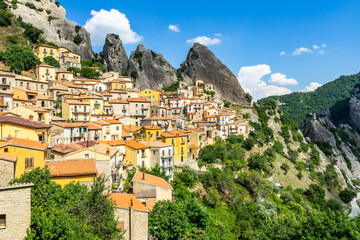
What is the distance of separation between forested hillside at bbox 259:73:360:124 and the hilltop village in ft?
373

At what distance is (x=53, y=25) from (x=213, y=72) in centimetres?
6957

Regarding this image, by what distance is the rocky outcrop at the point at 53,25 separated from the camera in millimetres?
73287

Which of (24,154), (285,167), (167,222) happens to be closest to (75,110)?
(24,154)

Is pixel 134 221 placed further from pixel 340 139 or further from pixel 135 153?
pixel 340 139

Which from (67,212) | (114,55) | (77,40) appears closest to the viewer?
(67,212)

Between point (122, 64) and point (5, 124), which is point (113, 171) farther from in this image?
point (122, 64)

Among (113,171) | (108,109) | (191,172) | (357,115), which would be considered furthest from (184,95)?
(357,115)

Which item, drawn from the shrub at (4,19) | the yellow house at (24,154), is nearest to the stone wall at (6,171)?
the yellow house at (24,154)

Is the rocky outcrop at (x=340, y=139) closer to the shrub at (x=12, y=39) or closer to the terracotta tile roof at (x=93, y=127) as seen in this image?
the terracotta tile roof at (x=93, y=127)

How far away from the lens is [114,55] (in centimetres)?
8306

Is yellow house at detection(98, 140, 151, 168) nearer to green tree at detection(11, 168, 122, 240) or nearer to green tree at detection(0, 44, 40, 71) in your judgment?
green tree at detection(11, 168, 122, 240)

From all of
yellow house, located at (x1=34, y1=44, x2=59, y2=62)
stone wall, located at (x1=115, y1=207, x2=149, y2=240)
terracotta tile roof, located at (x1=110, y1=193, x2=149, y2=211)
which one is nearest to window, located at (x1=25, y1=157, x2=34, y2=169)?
terracotta tile roof, located at (x1=110, y1=193, x2=149, y2=211)

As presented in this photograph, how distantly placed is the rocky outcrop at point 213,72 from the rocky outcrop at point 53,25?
4788cm

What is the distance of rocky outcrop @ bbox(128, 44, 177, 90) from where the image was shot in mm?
81938
